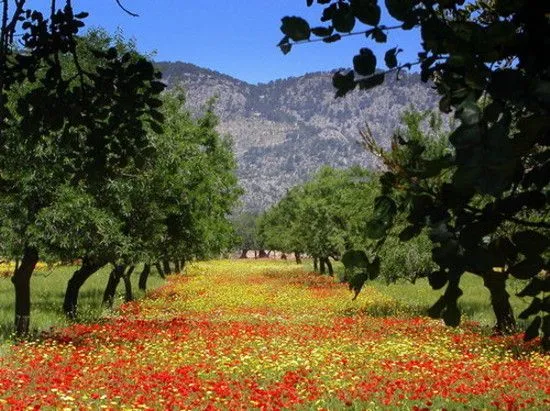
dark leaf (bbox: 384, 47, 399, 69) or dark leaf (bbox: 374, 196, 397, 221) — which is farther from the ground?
dark leaf (bbox: 384, 47, 399, 69)

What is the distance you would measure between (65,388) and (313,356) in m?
A: 5.99

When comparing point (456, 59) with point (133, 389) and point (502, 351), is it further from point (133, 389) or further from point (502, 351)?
point (502, 351)

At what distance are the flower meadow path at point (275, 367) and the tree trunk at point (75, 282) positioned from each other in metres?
1.98

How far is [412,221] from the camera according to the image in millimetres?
1913

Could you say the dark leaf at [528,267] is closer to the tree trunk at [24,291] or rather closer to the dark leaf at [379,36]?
the dark leaf at [379,36]

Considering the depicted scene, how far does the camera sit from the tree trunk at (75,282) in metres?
20.0

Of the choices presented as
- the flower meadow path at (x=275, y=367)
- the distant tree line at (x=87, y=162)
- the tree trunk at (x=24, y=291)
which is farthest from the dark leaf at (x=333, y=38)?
the tree trunk at (x=24, y=291)

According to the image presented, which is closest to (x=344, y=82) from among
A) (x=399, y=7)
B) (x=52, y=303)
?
(x=399, y=7)

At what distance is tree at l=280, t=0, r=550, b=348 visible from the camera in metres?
1.39

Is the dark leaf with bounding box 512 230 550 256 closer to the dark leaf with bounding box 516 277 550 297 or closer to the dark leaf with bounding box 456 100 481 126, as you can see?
the dark leaf with bounding box 516 277 550 297

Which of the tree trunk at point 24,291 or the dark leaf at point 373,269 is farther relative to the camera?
the tree trunk at point 24,291

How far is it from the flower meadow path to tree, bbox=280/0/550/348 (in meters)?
6.11

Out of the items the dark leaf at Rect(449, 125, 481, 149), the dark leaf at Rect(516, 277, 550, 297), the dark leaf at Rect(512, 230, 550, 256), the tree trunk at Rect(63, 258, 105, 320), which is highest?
the dark leaf at Rect(449, 125, 481, 149)

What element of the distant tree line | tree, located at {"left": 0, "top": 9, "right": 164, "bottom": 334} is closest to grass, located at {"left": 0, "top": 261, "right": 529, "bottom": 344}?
the distant tree line
